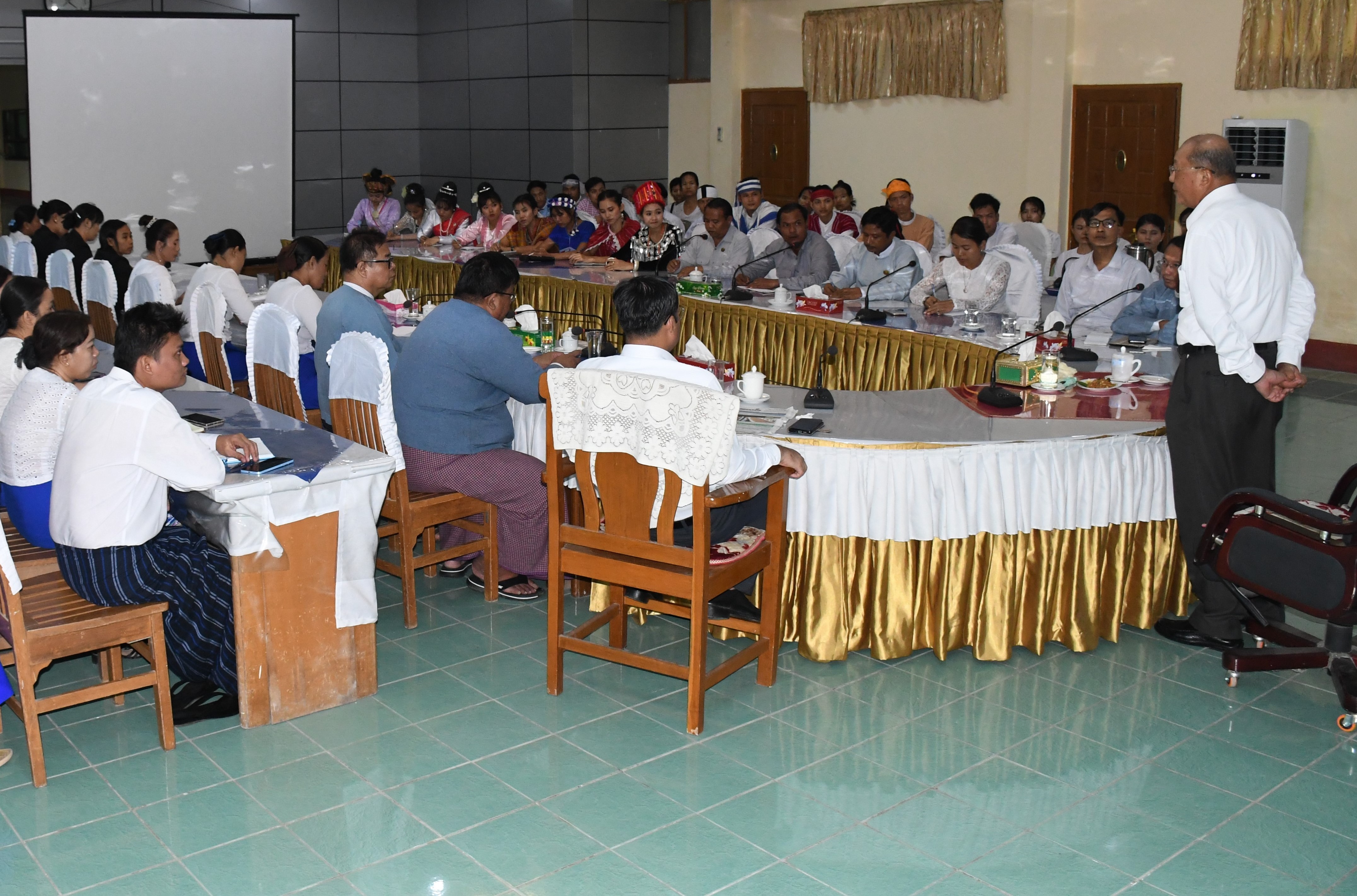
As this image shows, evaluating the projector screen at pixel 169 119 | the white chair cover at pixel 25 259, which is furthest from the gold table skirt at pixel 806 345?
the projector screen at pixel 169 119

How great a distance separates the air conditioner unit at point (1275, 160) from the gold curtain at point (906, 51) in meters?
1.74

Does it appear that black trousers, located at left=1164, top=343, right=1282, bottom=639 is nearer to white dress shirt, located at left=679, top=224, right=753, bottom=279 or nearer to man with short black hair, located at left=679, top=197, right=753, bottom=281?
man with short black hair, located at left=679, top=197, right=753, bottom=281

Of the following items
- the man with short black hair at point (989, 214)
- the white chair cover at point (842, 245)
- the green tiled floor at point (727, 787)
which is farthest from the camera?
the white chair cover at point (842, 245)

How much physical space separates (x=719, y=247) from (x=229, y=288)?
275 cm

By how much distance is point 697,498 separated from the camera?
2691mm

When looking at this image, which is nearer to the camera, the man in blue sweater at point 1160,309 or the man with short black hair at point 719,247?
the man in blue sweater at point 1160,309

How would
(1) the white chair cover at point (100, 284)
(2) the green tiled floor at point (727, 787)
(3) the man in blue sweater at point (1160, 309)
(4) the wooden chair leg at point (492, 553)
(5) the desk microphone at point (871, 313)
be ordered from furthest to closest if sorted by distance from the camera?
1. (1) the white chair cover at point (100, 284)
2. (5) the desk microphone at point (871, 313)
3. (3) the man in blue sweater at point (1160, 309)
4. (4) the wooden chair leg at point (492, 553)
5. (2) the green tiled floor at point (727, 787)

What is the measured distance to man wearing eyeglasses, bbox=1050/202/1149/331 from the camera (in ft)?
15.9

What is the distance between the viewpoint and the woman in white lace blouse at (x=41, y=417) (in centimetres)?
274

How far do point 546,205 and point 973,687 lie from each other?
7.16 meters

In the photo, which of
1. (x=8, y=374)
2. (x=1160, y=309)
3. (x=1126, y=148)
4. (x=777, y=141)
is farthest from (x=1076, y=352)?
(x=777, y=141)

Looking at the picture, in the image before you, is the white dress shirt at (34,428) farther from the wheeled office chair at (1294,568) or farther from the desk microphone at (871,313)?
the desk microphone at (871,313)

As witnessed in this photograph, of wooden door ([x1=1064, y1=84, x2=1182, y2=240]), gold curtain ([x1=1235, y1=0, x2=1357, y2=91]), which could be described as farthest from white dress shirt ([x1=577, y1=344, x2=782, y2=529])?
wooden door ([x1=1064, y1=84, x2=1182, y2=240])

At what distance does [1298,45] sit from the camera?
6594 millimetres
